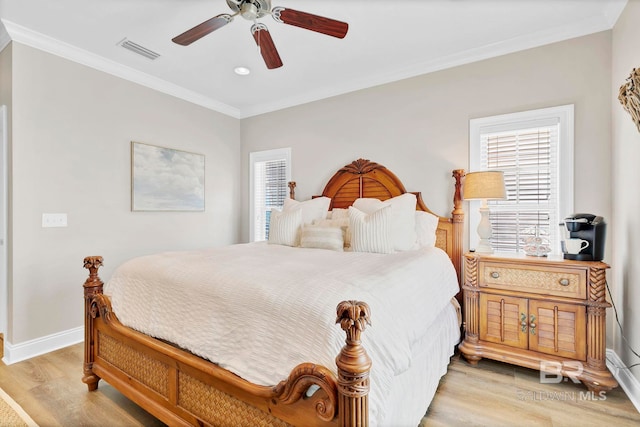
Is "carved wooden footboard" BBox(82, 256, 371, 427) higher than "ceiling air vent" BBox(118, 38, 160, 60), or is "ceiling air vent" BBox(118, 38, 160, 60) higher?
"ceiling air vent" BBox(118, 38, 160, 60)

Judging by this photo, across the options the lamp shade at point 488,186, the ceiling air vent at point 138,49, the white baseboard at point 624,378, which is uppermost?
the ceiling air vent at point 138,49

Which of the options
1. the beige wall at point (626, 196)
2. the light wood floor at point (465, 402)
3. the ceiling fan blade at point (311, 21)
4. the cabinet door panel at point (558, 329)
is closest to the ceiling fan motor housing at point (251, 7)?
the ceiling fan blade at point (311, 21)

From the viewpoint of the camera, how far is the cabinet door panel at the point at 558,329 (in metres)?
2.08

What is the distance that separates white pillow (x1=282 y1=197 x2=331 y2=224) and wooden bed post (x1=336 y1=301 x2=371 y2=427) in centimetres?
229

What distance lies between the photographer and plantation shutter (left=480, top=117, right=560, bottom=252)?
263cm

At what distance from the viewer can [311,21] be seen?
1.90m

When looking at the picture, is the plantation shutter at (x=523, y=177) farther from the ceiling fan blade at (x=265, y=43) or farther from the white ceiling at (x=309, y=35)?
the ceiling fan blade at (x=265, y=43)

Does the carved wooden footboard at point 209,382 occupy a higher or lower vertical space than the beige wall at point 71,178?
lower

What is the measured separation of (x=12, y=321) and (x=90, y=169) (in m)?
1.47

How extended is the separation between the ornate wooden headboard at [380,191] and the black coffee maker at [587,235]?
840 millimetres

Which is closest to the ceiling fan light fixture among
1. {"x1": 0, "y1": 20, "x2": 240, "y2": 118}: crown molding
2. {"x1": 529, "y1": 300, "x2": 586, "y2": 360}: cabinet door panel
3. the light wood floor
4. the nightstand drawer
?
{"x1": 0, "y1": 20, "x2": 240, "y2": 118}: crown molding

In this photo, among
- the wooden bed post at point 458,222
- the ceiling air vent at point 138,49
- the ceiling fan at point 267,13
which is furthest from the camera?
the wooden bed post at point 458,222

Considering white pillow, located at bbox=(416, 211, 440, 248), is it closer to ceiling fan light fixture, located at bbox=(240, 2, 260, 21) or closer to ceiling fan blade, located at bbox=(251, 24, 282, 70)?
ceiling fan blade, located at bbox=(251, 24, 282, 70)

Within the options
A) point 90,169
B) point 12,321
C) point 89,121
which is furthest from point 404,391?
point 89,121
